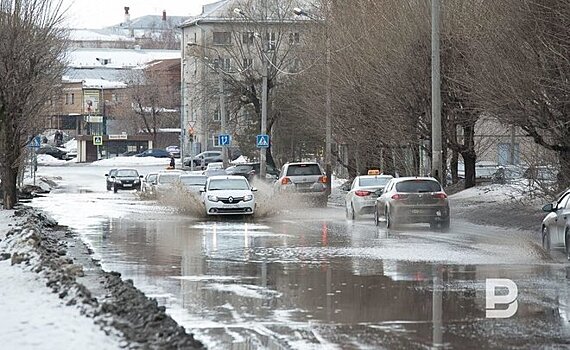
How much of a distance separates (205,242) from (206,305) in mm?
11624

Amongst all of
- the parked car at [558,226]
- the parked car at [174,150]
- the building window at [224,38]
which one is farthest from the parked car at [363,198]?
the parked car at [174,150]

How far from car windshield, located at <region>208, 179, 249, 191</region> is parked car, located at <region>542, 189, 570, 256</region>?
55.6ft

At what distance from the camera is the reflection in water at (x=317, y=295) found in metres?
11.7

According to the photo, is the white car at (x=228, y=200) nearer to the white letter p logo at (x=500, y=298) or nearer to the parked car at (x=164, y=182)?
the parked car at (x=164, y=182)

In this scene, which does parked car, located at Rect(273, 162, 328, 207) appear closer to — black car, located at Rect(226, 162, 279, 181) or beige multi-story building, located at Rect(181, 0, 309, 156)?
beige multi-story building, located at Rect(181, 0, 309, 156)

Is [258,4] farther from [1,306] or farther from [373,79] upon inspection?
[1,306]

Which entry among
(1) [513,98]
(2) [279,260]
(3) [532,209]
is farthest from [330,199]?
(2) [279,260]

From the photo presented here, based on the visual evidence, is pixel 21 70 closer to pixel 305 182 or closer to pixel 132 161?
pixel 305 182

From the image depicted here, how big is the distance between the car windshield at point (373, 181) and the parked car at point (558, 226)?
15047mm

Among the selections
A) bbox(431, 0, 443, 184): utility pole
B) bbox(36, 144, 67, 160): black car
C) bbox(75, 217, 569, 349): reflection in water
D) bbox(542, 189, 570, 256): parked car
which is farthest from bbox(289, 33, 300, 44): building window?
bbox(36, 144, 67, 160): black car

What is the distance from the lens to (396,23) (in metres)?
40.6

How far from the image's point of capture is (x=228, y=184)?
38281mm

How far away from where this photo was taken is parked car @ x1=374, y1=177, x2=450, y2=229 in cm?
3080

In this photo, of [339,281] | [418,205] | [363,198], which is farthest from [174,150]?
[339,281]
